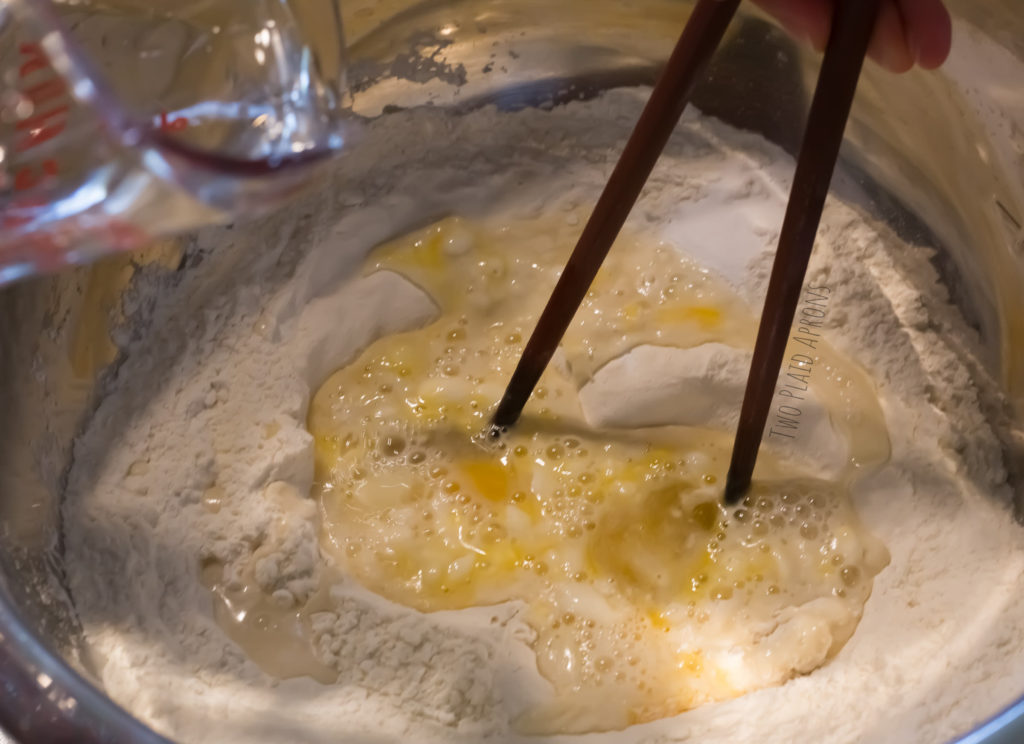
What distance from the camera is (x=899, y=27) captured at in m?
0.80

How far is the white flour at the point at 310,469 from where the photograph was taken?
799 mm

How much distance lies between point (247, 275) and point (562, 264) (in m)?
0.42

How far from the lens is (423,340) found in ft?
3.65

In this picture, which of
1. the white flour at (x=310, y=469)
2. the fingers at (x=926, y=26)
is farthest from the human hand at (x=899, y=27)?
the white flour at (x=310, y=469)

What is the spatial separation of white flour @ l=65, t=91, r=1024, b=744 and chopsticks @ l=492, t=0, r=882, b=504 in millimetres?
166

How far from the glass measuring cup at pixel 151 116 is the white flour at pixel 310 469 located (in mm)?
278

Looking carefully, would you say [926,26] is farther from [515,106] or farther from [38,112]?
[38,112]

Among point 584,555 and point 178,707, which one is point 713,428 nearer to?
point 584,555

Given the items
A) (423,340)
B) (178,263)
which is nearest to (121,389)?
(178,263)

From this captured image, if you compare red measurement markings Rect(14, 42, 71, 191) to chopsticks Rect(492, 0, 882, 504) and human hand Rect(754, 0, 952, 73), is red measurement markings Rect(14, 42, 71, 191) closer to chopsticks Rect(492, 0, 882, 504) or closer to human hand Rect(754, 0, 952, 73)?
chopsticks Rect(492, 0, 882, 504)

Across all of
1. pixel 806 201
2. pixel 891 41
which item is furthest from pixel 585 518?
pixel 891 41

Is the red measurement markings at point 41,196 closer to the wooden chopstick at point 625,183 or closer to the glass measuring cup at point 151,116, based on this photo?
the glass measuring cup at point 151,116

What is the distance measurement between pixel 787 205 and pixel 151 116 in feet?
1.93

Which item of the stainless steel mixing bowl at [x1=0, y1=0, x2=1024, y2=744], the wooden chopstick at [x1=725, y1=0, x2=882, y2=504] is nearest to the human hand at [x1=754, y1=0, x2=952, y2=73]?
the wooden chopstick at [x1=725, y1=0, x2=882, y2=504]
